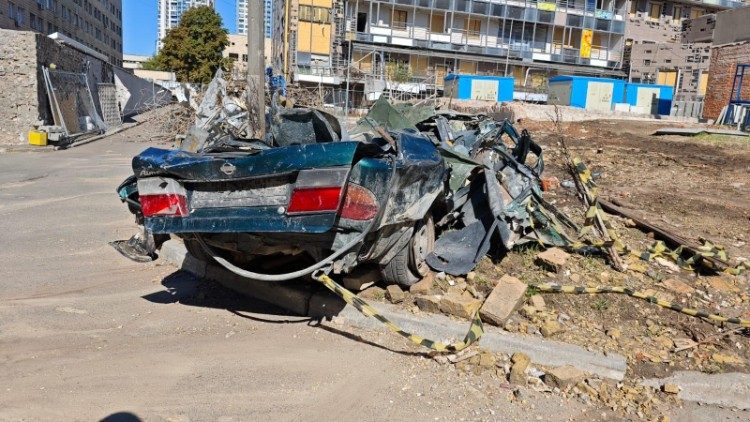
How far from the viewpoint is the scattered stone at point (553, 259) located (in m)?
5.18

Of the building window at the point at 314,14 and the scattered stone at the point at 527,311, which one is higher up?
the building window at the point at 314,14

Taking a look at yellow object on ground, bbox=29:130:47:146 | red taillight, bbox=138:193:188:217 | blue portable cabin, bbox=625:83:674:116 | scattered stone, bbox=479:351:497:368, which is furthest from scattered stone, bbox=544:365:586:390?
blue portable cabin, bbox=625:83:674:116

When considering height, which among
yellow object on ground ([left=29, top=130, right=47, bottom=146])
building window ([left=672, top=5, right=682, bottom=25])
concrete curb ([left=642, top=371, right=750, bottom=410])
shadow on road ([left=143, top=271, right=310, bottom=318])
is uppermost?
building window ([left=672, top=5, right=682, bottom=25])

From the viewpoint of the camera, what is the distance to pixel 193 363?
12.6 ft

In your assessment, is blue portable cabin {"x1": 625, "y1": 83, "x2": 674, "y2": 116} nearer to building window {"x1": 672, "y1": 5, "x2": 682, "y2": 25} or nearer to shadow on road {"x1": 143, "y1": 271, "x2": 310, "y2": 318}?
building window {"x1": 672, "y1": 5, "x2": 682, "y2": 25}

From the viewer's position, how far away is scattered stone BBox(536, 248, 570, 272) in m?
5.18

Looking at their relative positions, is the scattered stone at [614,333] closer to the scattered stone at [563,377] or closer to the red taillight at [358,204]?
the scattered stone at [563,377]

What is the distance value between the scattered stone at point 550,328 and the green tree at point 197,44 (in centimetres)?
5390

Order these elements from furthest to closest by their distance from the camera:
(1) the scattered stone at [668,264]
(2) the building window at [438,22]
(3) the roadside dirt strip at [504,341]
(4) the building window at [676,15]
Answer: (4) the building window at [676,15], (2) the building window at [438,22], (1) the scattered stone at [668,264], (3) the roadside dirt strip at [504,341]

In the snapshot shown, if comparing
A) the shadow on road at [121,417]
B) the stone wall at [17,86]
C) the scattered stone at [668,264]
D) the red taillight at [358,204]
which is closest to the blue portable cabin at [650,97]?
the stone wall at [17,86]

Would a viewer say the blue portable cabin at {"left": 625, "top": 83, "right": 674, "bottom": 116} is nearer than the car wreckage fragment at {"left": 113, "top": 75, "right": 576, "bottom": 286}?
No

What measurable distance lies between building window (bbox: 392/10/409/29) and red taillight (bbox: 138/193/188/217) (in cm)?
5591

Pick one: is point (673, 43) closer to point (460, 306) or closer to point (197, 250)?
point (460, 306)

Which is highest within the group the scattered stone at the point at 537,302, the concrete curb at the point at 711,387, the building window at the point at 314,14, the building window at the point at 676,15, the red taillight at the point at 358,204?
the building window at the point at 676,15
